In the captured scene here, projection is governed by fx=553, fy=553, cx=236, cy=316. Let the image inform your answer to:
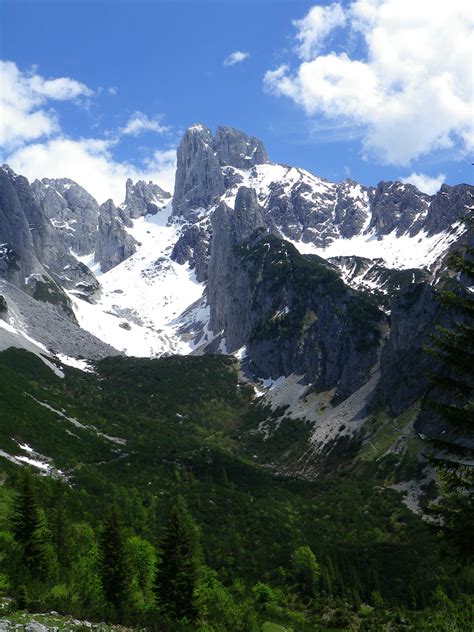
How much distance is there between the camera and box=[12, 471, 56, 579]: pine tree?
4347cm

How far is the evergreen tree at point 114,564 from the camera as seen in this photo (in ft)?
144

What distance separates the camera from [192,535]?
90.8 meters

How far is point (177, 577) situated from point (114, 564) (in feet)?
17.1

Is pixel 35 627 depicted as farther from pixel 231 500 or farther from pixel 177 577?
pixel 231 500

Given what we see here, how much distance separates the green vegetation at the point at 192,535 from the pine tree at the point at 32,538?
101 mm

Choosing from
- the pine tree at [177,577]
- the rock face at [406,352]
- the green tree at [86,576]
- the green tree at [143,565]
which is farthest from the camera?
the rock face at [406,352]

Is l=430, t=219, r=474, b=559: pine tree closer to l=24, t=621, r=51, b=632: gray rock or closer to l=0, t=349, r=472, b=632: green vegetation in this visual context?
l=0, t=349, r=472, b=632: green vegetation

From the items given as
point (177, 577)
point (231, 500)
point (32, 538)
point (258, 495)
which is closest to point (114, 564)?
point (177, 577)

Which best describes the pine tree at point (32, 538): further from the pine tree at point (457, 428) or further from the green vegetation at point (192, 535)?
the pine tree at point (457, 428)

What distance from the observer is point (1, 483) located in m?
73.1

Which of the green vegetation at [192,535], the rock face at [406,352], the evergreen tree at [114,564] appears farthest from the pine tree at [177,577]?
the rock face at [406,352]

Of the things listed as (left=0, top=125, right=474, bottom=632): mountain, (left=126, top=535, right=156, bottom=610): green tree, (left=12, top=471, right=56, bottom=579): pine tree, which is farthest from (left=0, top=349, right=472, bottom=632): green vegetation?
(left=0, top=125, right=474, bottom=632): mountain

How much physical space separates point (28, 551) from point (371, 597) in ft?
185

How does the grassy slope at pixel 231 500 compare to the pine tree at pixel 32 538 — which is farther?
the grassy slope at pixel 231 500
